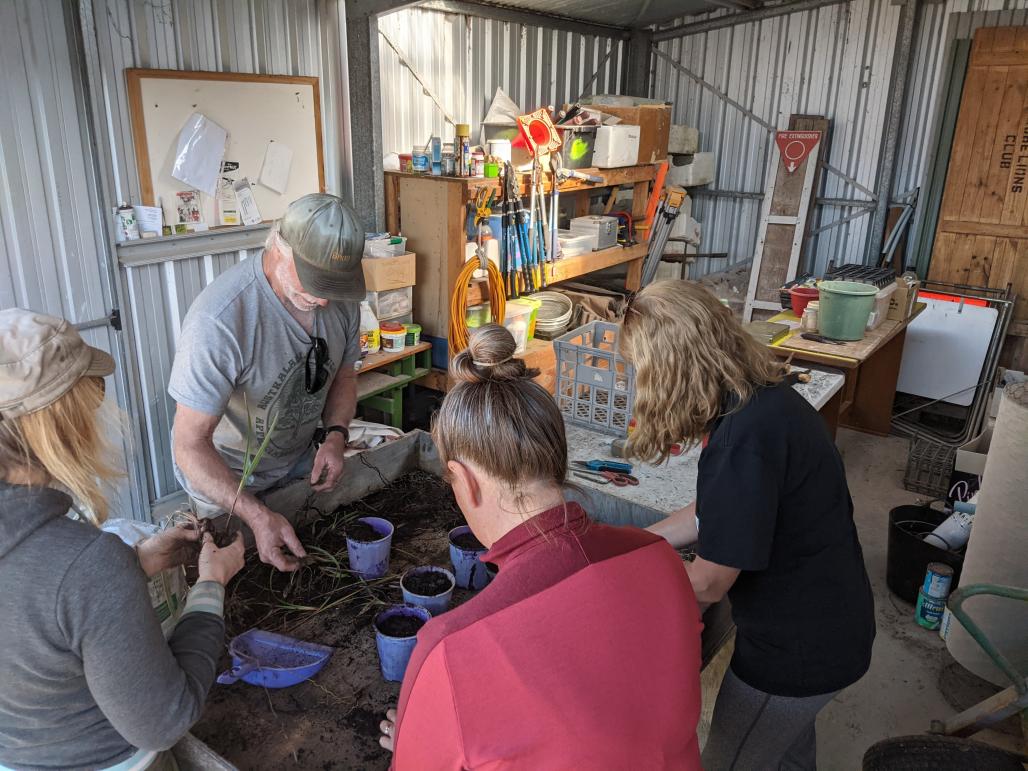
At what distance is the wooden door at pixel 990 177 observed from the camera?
5.64 metres

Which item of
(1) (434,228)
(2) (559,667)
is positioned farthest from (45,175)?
(2) (559,667)

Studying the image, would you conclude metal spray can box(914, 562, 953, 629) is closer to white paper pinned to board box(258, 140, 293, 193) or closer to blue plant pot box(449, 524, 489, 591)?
blue plant pot box(449, 524, 489, 591)

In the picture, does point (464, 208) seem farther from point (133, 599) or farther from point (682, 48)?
point (682, 48)

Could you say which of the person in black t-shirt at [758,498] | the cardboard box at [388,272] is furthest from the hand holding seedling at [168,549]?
the cardboard box at [388,272]

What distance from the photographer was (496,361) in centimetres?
133

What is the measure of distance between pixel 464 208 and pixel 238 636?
3.15 meters

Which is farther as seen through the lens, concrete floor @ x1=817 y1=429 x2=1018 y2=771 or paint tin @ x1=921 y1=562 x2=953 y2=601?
paint tin @ x1=921 y1=562 x2=953 y2=601

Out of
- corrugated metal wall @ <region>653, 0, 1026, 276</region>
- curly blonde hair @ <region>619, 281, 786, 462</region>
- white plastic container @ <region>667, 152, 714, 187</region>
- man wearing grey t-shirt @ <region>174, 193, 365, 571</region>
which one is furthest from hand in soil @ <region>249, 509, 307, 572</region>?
corrugated metal wall @ <region>653, 0, 1026, 276</region>

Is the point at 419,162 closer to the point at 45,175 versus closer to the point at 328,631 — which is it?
the point at 45,175

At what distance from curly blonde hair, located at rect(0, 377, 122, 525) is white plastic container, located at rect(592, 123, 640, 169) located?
4665 mm

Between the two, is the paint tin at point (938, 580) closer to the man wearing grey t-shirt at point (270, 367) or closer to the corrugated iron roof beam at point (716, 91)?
the man wearing grey t-shirt at point (270, 367)

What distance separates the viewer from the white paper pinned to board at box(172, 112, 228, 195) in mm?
3475

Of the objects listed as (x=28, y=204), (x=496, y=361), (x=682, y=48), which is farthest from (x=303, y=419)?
(x=682, y=48)

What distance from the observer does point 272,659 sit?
1.60m
